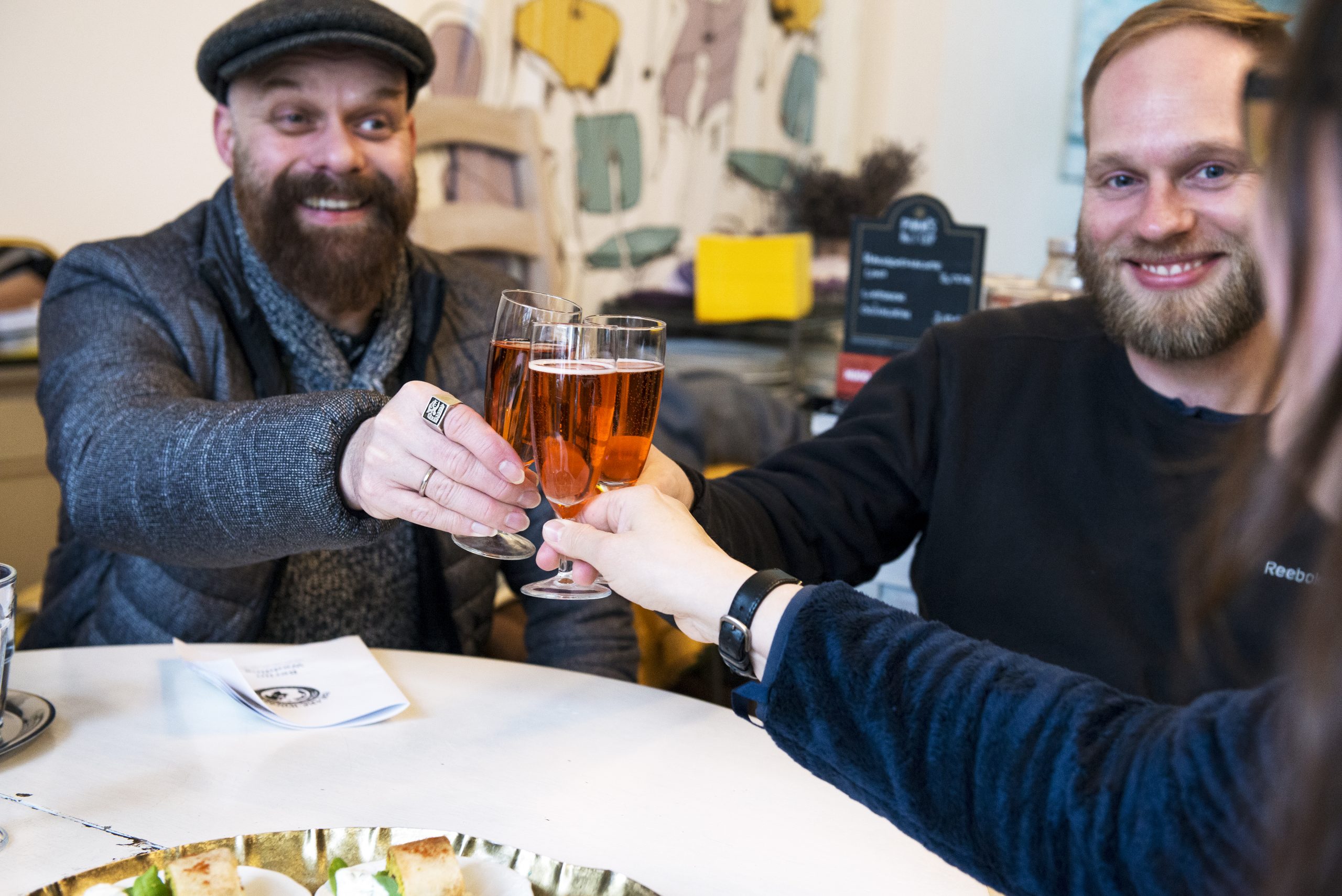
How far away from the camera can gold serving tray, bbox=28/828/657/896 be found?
28.6 inches

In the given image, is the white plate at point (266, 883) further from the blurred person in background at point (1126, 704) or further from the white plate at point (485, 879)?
the blurred person in background at point (1126, 704)

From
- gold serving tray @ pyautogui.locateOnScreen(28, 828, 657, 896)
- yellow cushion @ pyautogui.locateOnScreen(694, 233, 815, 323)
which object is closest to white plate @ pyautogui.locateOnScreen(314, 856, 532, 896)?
gold serving tray @ pyautogui.locateOnScreen(28, 828, 657, 896)

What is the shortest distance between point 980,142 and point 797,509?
3.66 m

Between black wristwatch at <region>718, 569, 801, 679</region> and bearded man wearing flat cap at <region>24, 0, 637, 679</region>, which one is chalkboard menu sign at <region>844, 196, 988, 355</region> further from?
black wristwatch at <region>718, 569, 801, 679</region>

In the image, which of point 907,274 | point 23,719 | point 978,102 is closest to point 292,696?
point 23,719

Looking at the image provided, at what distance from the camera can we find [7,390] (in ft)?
6.66

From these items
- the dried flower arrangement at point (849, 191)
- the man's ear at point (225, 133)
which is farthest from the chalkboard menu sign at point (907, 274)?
the dried flower arrangement at point (849, 191)

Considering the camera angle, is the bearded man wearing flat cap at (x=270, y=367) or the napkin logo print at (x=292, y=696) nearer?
the napkin logo print at (x=292, y=696)

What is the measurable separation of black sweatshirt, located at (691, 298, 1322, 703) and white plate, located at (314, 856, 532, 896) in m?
0.52

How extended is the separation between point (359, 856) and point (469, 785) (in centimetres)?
20

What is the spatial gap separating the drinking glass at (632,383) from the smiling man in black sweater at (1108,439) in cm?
23

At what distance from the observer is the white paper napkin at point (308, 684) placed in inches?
41.3

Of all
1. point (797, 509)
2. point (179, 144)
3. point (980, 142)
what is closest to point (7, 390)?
point (179, 144)

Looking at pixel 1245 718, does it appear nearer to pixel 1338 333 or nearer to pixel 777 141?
pixel 1338 333
